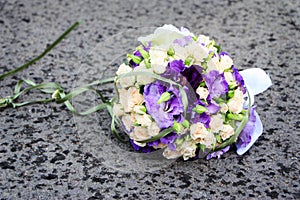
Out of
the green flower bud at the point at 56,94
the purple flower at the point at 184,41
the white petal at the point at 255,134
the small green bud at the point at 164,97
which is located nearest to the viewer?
the small green bud at the point at 164,97

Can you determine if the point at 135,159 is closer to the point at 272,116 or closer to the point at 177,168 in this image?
the point at 177,168

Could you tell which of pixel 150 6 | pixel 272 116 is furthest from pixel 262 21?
pixel 272 116

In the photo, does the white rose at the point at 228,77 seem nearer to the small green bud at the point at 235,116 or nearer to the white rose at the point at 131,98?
the small green bud at the point at 235,116

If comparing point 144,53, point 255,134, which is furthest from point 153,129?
point 255,134

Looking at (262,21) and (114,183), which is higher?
(262,21)

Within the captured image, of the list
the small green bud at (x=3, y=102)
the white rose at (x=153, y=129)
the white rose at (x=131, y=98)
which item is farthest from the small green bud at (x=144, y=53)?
the small green bud at (x=3, y=102)

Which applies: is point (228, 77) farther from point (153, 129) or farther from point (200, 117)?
point (153, 129)

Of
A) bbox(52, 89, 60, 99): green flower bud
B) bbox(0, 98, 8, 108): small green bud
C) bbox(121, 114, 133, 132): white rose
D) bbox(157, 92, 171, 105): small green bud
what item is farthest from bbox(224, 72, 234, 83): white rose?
bbox(0, 98, 8, 108): small green bud
